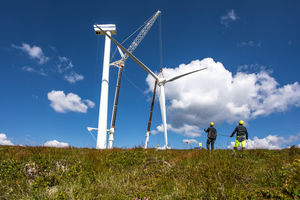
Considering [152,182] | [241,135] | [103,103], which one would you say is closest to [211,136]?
[241,135]

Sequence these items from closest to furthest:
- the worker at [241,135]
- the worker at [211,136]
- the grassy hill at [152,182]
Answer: the grassy hill at [152,182]
the worker at [241,135]
the worker at [211,136]

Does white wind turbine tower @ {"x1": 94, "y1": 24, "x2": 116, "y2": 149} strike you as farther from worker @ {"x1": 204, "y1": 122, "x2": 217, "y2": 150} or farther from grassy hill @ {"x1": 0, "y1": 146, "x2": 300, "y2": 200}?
grassy hill @ {"x1": 0, "y1": 146, "x2": 300, "y2": 200}

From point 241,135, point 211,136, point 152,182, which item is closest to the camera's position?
point 152,182

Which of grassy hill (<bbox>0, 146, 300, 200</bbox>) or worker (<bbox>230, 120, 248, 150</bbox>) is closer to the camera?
grassy hill (<bbox>0, 146, 300, 200</bbox>)

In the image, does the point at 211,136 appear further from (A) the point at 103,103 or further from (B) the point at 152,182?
(A) the point at 103,103

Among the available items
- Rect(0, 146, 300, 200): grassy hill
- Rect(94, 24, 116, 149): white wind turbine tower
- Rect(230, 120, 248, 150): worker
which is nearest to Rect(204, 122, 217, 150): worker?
Rect(230, 120, 248, 150): worker

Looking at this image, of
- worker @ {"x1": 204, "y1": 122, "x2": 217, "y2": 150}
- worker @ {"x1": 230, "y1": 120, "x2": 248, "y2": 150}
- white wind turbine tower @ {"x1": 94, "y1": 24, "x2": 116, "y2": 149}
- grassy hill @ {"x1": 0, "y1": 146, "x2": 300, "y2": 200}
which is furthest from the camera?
white wind turbine tower @ {"x1": 94, "y1": 24, "x2": 116, "y2": 149}

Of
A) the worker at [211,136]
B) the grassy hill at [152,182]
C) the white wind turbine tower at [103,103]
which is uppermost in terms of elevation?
the white wind turbine tower at [103,103]

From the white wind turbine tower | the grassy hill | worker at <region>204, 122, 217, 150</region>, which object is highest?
the white wind turbine tower

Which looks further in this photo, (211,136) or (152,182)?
(211,136)

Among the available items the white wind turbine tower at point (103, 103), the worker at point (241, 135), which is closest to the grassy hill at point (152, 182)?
the worker at point (241, 135)

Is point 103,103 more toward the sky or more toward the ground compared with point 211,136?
more toward the sky

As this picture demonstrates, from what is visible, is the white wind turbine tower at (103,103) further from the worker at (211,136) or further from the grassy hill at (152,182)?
the grassy hill at (152,182)

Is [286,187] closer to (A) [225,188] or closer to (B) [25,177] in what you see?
(A) [225,188]
